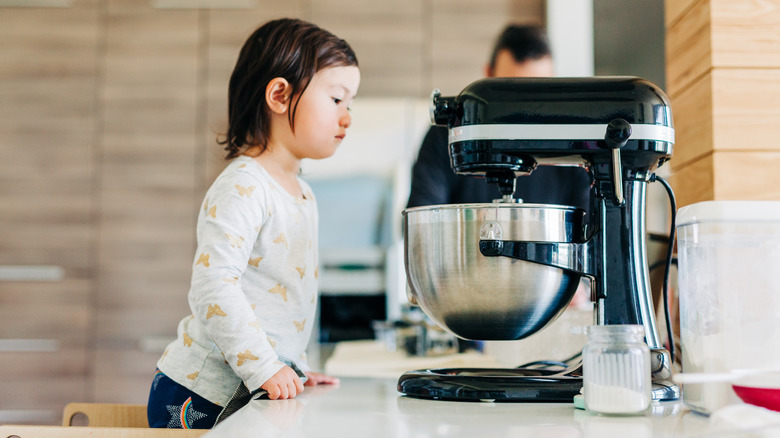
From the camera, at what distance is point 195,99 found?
10.3 feet

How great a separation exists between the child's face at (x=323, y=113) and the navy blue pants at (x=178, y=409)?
410 mm

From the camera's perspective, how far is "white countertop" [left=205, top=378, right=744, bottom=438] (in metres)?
0.53

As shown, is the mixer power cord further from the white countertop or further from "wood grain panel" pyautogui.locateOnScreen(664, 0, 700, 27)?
"wood grain panel" pyautogui.locateOnScreen(664, 0, 700, 27)

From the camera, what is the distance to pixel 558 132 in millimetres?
728

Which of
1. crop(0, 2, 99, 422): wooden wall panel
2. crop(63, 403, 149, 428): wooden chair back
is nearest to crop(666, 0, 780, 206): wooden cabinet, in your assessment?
crop(63, 403, 149, 428): wooden chair back

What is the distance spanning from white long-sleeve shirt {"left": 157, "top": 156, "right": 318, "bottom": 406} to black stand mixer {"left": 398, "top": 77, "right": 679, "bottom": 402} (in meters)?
0.27

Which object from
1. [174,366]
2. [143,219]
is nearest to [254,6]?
[143,219]

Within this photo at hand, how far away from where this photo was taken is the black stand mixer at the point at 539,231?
2.33 ft

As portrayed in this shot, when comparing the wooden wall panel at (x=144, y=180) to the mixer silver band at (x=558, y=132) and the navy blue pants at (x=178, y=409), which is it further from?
the mixer silver band at (x=558, y=132)

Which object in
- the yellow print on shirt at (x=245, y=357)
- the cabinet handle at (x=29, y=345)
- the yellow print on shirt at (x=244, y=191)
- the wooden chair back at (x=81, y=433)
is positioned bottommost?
the cabinet handle at (x=29, y=345)

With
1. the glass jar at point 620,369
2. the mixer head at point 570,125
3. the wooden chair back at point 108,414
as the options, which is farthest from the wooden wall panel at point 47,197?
the glass jar at point 620,369

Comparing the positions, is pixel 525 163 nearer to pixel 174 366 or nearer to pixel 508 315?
pixel 508 315

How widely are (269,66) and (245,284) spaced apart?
353 mm

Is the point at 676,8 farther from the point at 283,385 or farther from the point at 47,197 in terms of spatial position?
the point at 47,197
